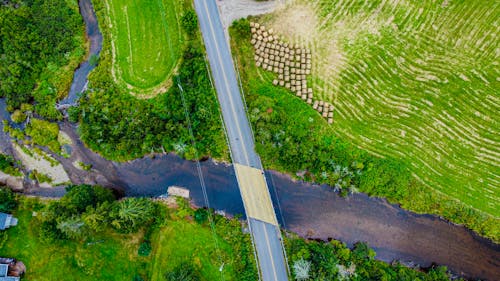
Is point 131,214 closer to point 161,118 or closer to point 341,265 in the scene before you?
point 161,118

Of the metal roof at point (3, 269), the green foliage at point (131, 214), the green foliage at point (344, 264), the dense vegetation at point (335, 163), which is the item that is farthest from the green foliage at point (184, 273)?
the metal roof at point (3, 269)

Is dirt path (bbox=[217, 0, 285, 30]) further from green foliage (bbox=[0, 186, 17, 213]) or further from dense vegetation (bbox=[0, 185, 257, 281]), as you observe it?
green foliage (bbox=[0, 186, 17, 213])

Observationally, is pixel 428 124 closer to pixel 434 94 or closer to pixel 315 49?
pixel 434 94

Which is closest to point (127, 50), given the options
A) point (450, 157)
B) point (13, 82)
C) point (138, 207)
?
point (13, 82)

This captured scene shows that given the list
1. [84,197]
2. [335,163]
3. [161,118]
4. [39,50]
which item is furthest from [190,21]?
[335,163]

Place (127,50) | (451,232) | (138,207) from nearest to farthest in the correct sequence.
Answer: (138,207) → (451,232) → (127,50)

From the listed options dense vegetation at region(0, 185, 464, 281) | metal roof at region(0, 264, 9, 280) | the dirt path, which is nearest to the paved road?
the dirt path

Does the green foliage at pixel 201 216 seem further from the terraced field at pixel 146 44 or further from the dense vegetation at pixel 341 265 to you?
the terraced field at pixel 146 44
